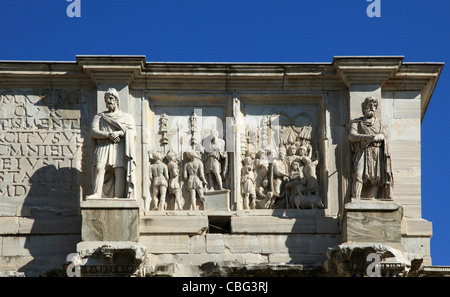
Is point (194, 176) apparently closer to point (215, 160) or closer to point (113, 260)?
point (215, 160)

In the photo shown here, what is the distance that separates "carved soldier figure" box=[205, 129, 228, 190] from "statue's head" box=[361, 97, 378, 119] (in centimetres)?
271

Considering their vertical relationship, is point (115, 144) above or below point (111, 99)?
below

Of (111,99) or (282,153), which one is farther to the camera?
(282,153)

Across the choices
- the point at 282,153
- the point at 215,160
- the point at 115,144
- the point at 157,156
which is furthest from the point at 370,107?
the point at 115,144

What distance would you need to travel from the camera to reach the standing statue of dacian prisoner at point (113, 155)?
1321 inches

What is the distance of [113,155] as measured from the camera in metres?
33.7

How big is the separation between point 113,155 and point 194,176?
1.58 meters

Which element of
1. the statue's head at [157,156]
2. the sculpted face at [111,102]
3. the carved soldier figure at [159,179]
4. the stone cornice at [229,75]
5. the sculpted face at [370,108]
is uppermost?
the stone cornice at [229,75]

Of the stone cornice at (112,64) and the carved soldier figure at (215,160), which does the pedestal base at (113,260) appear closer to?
the carved soldier figure at (215,160)

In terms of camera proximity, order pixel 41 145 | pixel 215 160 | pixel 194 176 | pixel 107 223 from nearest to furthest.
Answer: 1. pixel 107 223
2. pixel 194 176
3. pixel 215 160
4. pixel 41 145

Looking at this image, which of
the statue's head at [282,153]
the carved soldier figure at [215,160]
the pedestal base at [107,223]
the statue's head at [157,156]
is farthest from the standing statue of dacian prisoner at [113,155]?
the statue's head at [282,153]

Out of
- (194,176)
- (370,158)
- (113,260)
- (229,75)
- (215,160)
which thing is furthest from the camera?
(229,75)

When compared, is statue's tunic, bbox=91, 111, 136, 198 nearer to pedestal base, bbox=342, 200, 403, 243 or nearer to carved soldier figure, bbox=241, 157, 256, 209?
carved soldier figure, bbox=241, 157, 256, 209
